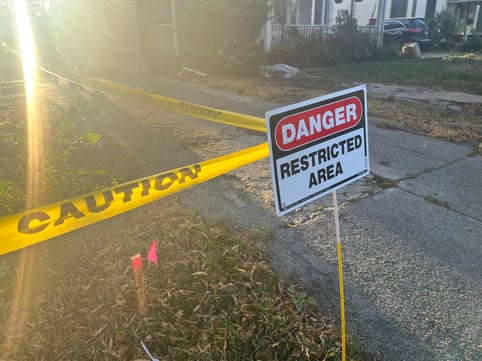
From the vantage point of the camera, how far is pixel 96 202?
2170 millimetres

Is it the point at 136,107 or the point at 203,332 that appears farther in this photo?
the point at 136,107

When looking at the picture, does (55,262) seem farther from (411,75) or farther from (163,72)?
(163,72)

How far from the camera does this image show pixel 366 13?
2902cm

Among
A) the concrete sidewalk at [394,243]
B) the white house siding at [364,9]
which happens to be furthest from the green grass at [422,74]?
the white house siding at [364,9]

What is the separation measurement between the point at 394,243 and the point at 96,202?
2380mm

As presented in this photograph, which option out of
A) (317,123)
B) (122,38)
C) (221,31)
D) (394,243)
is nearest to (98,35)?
(122,38)

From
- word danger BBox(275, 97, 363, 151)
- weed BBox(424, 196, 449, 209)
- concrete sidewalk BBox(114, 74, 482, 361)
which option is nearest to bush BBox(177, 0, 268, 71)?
concrete sidewalk BBox(114, 74, 482, 361)

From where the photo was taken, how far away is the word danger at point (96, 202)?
1.92 metres

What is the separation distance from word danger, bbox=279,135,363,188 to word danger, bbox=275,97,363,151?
3.0 inches

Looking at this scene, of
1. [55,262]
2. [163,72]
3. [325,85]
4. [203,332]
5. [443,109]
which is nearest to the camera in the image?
[203,332]

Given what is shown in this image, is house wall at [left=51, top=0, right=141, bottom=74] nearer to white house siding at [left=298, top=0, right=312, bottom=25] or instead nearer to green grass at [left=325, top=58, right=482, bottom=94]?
green grass at [left=325, top=58, right=482, bottom=94]

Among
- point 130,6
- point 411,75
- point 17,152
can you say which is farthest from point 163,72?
point 17,152

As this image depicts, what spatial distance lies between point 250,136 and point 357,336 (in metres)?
4.44

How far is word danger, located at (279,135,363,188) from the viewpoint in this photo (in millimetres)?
2014
